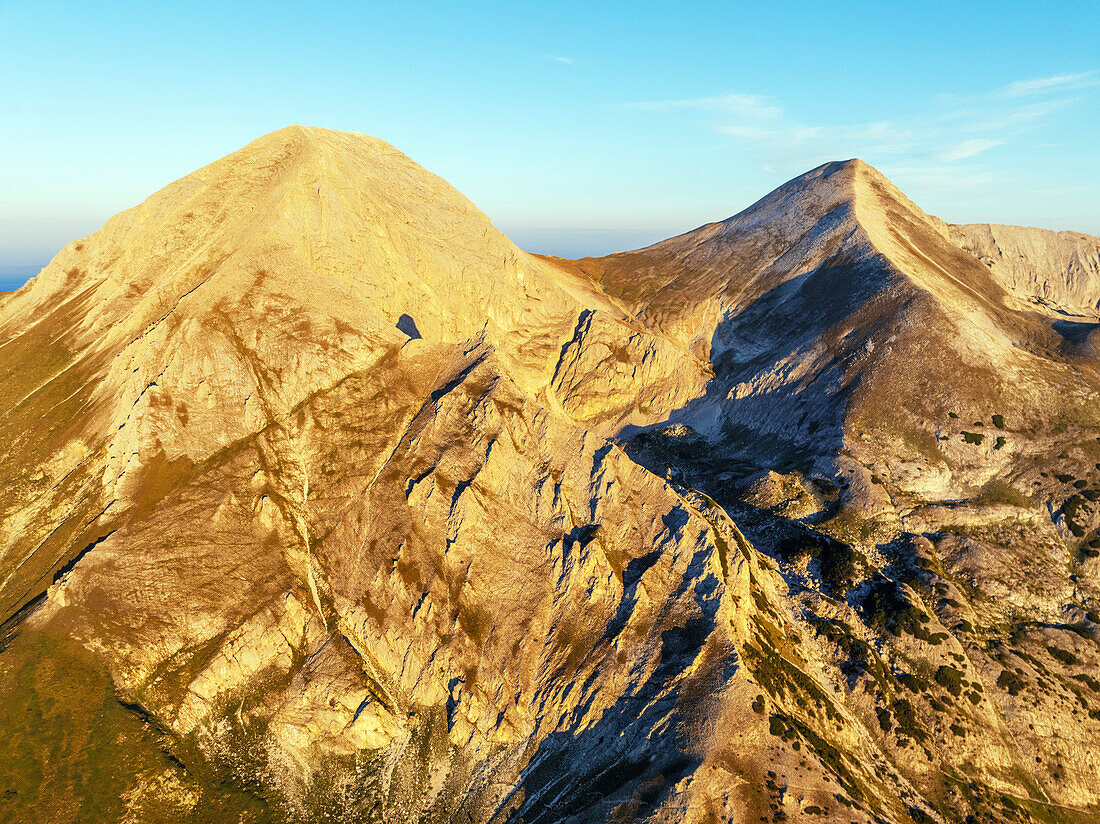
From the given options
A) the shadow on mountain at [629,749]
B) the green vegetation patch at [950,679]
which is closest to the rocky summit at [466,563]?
the green vegetation patch at [950,679]

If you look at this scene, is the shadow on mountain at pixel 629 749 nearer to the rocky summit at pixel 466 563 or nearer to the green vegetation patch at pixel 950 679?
the rocky summit at pixel 466 563

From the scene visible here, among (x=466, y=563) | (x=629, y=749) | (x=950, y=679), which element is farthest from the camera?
(x=466, y=563)

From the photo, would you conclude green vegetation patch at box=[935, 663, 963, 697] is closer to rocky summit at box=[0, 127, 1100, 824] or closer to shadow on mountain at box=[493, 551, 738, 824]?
rocky summit at box=[0, 127, 1100, 824]

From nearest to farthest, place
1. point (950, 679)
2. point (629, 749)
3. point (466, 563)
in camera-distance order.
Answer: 1. point (629, 749)
2. point (950, 679)
3. point (466, 563)

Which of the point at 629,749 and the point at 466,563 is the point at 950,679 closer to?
the point at 629,749

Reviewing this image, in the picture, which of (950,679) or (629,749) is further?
(950,679)

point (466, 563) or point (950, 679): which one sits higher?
point (466, 563)

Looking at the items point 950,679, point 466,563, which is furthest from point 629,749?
point 950,679

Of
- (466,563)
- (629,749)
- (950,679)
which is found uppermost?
(466,563)
